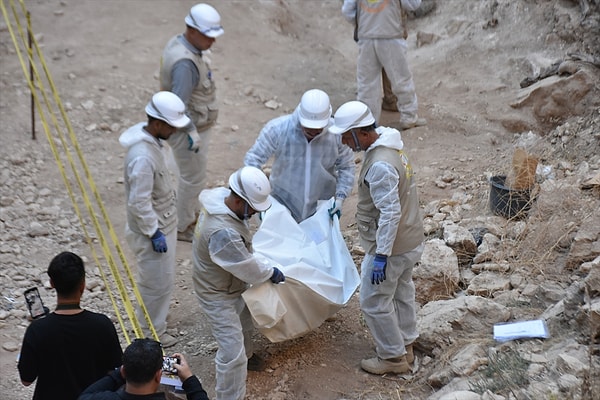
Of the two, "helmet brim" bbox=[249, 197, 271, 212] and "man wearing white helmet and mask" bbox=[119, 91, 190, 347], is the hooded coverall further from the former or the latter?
"helmet brim" bbox=[249, 197, 271, 212]

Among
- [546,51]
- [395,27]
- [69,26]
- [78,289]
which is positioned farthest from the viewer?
[69,26]

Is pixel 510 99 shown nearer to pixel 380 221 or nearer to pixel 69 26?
pixel 380 221

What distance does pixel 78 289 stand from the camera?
3559 mm

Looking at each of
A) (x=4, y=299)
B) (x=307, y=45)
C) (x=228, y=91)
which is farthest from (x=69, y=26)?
(x=4, y=299)

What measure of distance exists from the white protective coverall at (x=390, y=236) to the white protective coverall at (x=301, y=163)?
83cm

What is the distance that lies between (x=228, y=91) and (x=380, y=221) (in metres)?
5.64

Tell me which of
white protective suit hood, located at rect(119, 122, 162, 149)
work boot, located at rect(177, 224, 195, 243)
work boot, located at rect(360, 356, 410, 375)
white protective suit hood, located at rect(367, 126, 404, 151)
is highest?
white protective suit hood, located at rect(367, 126, 404, 151)

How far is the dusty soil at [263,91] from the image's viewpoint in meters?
5.54

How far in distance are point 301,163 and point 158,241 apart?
3.79ft

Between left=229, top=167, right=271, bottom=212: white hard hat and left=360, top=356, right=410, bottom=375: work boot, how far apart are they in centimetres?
138

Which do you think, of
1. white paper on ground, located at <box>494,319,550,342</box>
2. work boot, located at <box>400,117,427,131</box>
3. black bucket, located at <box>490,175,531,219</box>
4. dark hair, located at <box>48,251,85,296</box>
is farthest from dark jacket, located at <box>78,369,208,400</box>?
work boot, located at <box>400,117,427,131</box>

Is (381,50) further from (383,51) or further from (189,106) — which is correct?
(189,106)

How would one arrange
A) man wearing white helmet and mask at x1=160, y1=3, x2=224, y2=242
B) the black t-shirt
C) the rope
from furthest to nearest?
man wearing white helmet and mask at x1=160, y1=3, x2=224, y2=242 → the rope → the black t-shirt

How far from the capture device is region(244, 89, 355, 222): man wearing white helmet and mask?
552 centimetres
